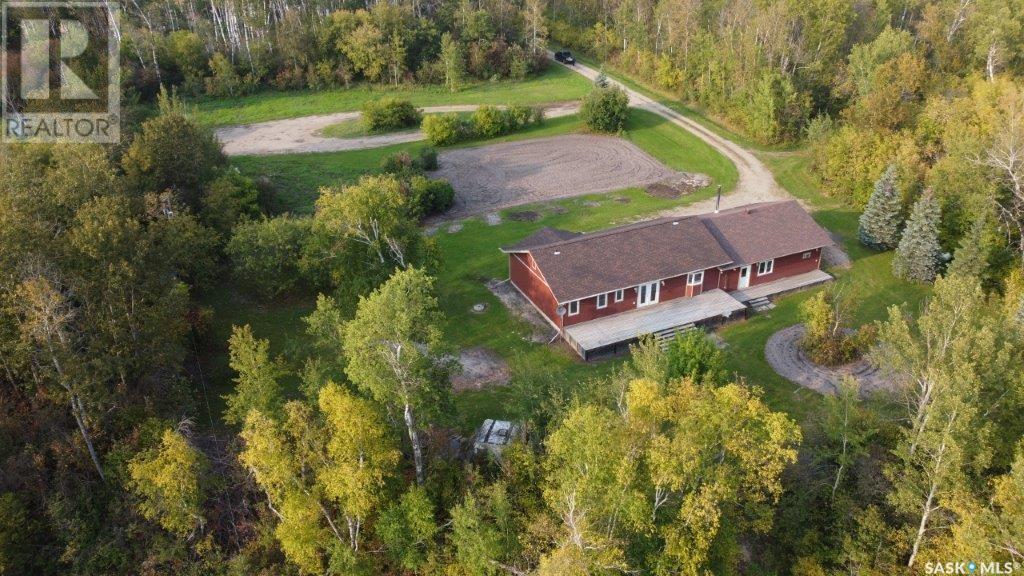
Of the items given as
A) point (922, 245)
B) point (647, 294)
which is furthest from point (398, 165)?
point (922, 245)

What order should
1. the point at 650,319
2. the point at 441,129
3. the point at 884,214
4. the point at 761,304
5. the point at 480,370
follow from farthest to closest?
the point at 441,129 → the point at 884,214 → the point at 761,304 → the point at 650,319 → the point at 480,370

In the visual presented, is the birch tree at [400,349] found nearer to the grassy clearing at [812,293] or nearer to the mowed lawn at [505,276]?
the mowed lawn at [505,276]

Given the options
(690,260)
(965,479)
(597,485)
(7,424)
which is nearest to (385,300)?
(597,485)

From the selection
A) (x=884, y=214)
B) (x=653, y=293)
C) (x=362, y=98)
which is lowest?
(x=653, y=293)

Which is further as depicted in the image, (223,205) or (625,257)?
(223,205)

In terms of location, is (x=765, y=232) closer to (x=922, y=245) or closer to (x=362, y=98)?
(x=922, y=245)

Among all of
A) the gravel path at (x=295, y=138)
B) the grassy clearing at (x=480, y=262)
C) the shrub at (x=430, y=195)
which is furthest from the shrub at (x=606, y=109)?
the shrub at (x=430, y=195)

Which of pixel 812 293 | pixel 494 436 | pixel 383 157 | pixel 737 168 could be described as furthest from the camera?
pixel 383 157

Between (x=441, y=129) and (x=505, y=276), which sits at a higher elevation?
(x=441, y=129)
